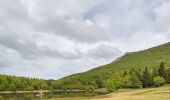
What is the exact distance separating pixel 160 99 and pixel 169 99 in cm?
266

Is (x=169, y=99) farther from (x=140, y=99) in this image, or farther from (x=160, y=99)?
(x=140, y=99)

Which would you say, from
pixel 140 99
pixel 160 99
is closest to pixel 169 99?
pixel 160 99

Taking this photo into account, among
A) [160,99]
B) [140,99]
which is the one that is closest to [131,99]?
[140,99]

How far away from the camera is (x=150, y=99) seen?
8675 cm

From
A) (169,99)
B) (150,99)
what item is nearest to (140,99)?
A: (150,99)

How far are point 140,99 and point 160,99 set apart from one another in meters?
5.32

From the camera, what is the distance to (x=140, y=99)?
87.1 metres

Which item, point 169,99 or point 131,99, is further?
point 131,99

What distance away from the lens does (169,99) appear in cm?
8194

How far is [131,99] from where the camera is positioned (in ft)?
291

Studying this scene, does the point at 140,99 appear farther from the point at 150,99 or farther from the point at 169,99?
the point at 169,99

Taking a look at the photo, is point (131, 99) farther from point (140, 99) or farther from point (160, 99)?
point (160, 99)

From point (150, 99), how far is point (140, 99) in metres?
2.44
